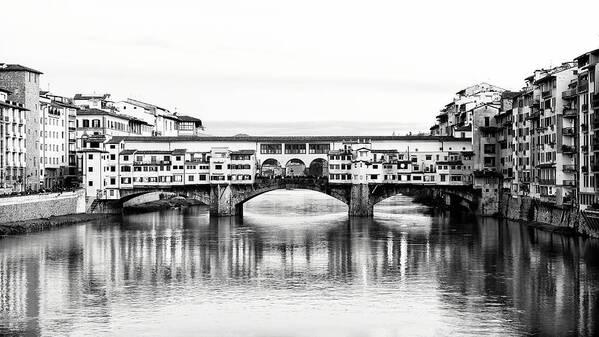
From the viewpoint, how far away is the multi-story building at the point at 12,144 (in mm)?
67875

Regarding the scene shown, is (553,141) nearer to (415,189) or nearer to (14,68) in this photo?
(415,189)

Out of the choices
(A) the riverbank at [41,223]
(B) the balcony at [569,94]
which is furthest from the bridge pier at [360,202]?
(B) the balcony at [569,94]

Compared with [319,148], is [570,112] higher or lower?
higher

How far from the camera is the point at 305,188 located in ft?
246

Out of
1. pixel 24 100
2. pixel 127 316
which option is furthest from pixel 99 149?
pixel 127 316

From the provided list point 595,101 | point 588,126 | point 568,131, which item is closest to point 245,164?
point 568,131

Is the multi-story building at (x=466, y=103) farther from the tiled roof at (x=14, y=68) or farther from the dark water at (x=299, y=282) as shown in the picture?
the tiled roof at (x=14, y=68)

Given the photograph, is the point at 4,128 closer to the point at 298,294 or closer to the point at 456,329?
the point at 298,294

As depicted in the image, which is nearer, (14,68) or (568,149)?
(568,149)

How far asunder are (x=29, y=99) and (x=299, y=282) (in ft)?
144

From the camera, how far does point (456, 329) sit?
2825 centimetres

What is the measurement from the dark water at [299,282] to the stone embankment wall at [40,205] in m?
3.03

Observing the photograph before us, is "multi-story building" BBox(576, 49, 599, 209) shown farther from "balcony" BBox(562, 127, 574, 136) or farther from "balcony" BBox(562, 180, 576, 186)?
"balcony" BBox(562, 180, 576, 186)

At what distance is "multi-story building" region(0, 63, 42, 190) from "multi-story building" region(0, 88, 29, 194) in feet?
2.56
